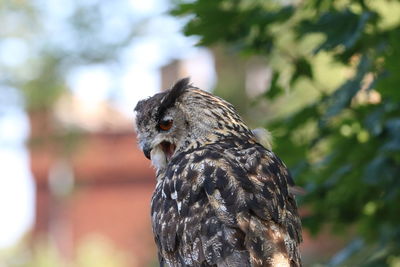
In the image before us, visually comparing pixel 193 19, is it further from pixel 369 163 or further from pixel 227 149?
pixel 369 163

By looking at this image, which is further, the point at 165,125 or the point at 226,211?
the point at 165,125

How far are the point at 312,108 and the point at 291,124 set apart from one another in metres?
0.14

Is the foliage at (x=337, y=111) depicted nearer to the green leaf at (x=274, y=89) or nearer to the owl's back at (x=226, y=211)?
the green leaf at (x=274, y=89)

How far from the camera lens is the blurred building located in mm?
21219

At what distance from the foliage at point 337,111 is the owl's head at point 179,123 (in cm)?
37

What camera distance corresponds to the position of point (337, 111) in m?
3.99

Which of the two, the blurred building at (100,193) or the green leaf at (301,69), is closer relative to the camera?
the green leaf at (301,69)

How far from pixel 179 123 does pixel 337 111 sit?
0.78m

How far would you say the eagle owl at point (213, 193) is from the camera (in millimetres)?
3234

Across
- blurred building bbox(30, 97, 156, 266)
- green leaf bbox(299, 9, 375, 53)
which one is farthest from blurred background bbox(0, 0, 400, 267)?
blurred building bbox(30, 97, 156, 266)

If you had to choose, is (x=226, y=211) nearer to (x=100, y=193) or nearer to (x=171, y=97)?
(x=171, y=97)

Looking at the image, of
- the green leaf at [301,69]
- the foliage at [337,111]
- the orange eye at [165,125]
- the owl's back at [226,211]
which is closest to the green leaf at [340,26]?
the foliage at [337,111]

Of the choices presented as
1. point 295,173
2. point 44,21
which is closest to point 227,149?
point 295,173

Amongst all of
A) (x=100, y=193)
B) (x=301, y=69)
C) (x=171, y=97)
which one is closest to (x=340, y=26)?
(x=301, y=69)
